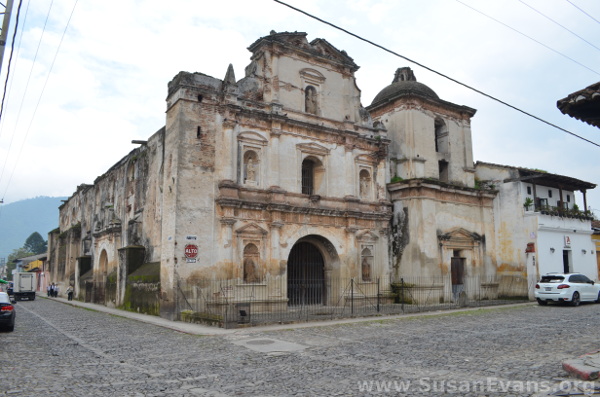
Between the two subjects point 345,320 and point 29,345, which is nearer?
point 29,345

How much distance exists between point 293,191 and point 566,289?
13.0 meters

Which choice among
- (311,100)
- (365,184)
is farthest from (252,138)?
(365,184)

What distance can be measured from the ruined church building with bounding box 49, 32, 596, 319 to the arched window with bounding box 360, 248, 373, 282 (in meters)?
0.05

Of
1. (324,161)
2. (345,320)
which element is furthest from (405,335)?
(324,161)

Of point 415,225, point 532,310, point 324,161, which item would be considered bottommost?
point 532,310

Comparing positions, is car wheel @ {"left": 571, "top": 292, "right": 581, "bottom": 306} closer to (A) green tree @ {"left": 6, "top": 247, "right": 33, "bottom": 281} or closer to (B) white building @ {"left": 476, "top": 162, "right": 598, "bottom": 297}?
(B) white building @ {"left": 476, "top": 162, "right": 598, "bottom": 297}

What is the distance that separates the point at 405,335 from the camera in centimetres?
1298

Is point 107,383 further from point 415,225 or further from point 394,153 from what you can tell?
point 394,153

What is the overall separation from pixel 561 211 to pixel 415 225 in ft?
31.0

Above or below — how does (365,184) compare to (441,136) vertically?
below

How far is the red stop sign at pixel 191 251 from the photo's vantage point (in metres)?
18.2

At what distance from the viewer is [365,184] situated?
24625mm

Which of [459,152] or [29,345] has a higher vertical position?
[459,152]

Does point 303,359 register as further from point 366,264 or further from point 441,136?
point 441,136
